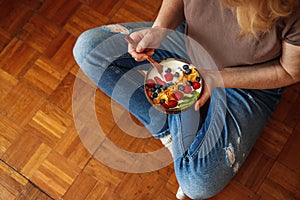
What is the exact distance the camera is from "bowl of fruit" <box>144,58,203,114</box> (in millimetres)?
838

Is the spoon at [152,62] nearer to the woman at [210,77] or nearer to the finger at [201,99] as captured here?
the woman at [210,77]

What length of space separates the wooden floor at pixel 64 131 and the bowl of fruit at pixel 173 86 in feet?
0.85

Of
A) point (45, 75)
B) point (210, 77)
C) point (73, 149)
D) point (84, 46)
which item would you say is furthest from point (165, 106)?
point (45, 75)

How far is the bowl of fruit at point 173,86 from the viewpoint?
84 cm

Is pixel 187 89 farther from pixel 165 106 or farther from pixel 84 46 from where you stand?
pixel 84 46

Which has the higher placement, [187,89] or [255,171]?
[187,89]

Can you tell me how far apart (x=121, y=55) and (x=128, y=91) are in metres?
0.09

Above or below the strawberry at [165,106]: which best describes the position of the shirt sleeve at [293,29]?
above

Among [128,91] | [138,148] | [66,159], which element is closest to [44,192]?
[66,159]

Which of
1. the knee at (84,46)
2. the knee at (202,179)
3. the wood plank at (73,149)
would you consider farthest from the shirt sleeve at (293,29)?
the wood plank at (73,149)

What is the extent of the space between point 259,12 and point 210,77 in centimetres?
24

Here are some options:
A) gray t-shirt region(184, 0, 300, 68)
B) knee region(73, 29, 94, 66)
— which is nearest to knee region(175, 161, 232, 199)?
gray t-shirt region(184, 0, 300, 68)

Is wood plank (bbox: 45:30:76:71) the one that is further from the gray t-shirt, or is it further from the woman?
the gray t-shirt

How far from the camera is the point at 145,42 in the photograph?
825mm
